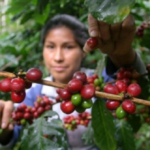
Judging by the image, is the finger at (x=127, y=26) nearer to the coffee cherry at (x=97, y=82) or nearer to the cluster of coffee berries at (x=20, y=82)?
the coffee cherry at (x=97, y=82)

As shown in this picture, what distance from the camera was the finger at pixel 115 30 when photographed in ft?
2.17

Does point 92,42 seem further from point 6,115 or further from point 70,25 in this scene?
point 70,25

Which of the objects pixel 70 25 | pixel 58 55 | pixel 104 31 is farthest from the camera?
pixel 70 25

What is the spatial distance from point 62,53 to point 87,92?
92cm

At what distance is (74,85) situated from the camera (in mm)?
562

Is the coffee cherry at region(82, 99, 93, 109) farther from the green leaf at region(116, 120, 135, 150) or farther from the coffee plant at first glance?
the green leaf at region(116, 120, 135, 150)

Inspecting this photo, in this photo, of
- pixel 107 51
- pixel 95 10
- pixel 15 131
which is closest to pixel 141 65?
pixel 107 51

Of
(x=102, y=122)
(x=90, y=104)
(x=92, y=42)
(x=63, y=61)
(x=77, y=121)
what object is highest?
(x=92, y=42)

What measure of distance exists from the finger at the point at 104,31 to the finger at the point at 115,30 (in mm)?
16

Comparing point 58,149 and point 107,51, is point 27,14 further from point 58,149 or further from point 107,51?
point 58,149

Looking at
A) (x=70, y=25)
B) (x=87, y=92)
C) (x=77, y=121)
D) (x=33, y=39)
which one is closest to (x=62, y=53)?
(x=70, y=25)

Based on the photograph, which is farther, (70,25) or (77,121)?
(70,25)

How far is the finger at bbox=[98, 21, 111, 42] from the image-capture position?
64 cm

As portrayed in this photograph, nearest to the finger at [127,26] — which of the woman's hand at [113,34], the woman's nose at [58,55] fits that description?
the woman's hand at [113,34]
